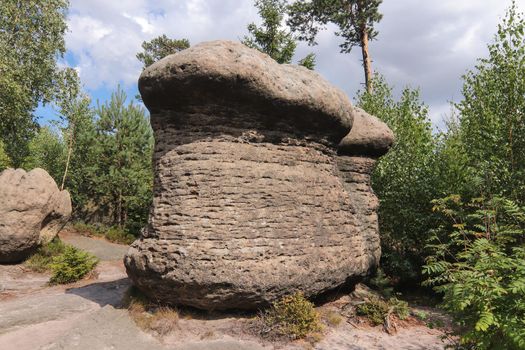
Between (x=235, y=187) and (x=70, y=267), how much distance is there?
26.0ft

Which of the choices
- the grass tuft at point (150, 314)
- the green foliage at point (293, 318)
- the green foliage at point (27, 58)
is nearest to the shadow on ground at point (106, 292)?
the grass tuft at point (150, 314)

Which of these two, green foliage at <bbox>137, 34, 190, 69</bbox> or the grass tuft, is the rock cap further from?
green foliage at <bbox>137, 34, 190, 69</bbox>

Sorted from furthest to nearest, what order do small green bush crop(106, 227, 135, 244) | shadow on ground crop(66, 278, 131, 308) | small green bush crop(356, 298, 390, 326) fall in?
small green bush crop(106, 227, 135, 244)
shadow on ground crop(66, 278, 131, 308)
small green bush crop(356, 298, 390, 326)

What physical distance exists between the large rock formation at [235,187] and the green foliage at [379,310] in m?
0.81

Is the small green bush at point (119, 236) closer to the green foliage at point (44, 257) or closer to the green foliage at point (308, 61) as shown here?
the green foliage at point (44, 257)

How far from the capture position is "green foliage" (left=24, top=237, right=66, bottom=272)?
14445 millimetres

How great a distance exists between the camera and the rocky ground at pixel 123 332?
277 inches

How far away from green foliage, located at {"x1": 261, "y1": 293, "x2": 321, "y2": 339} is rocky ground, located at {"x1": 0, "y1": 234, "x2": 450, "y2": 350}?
27 cm

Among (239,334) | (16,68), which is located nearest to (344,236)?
(239,334)

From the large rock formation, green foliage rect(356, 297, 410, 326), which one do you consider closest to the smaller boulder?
the large rock formation

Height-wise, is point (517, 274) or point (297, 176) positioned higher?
point (297, 176)

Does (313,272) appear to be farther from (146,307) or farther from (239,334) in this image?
(146,307)

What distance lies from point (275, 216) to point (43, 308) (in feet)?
19.5

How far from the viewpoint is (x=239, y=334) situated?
294 inches
